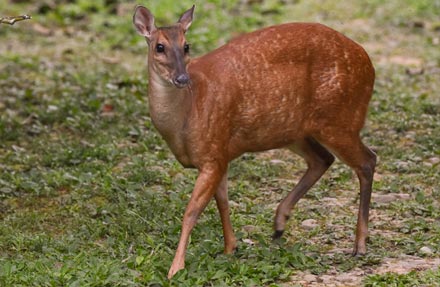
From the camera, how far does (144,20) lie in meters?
6.81

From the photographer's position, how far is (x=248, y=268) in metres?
6.56

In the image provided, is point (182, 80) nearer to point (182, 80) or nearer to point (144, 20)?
point (182, 80)

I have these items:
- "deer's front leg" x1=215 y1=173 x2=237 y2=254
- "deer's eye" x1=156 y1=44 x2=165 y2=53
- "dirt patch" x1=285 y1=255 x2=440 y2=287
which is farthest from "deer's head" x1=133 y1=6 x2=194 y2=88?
"dirt patch" x1=285 y1=255 x2=440 y2=287

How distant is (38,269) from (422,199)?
10.1 ft

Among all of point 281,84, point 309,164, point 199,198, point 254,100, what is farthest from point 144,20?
point 309,164

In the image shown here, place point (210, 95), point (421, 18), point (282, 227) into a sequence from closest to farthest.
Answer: point (210, 95) < point (282, 227) < point (421, 18)

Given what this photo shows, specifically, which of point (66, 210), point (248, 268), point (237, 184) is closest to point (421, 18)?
point (237, 184)

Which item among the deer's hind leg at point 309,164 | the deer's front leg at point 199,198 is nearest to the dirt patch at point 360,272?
the deer's front leg at point 199,198

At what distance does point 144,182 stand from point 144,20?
219 centimetres

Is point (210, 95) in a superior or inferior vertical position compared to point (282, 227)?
superior

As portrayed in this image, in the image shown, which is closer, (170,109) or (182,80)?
(182,80)

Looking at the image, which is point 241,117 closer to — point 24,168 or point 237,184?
point 237,184

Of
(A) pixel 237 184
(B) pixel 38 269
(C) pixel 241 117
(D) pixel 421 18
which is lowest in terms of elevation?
(D) pixel 421 18

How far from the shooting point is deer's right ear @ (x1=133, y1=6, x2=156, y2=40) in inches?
267
